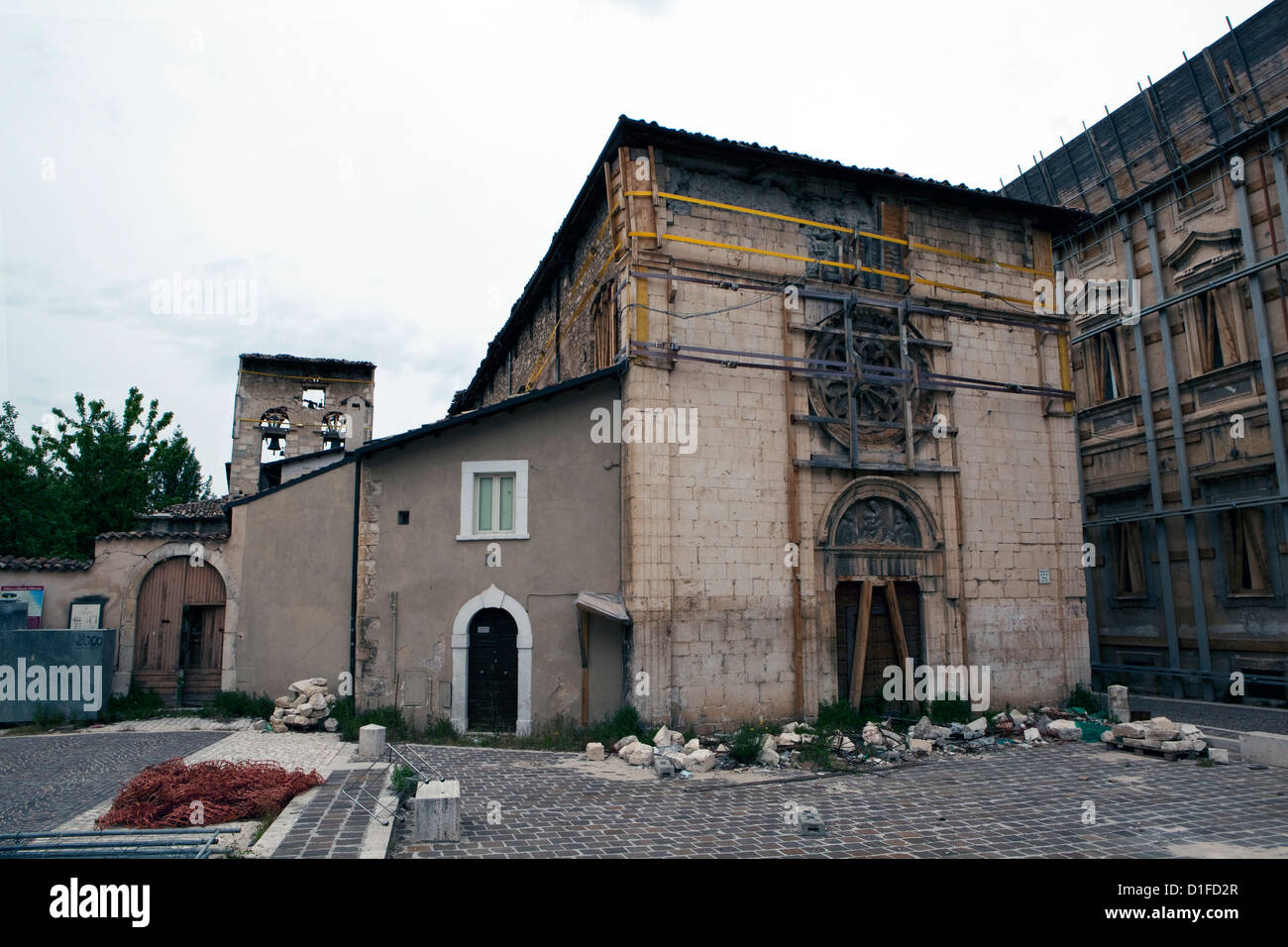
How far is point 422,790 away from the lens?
743 centimetres

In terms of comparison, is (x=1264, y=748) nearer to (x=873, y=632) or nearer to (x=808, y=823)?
(x=873, y=632)

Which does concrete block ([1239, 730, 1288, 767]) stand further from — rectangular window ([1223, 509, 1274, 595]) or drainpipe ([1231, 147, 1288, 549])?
drainpipe ([1231, 147, 1288, 549])

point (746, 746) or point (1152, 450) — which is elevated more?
point (1152, 450)

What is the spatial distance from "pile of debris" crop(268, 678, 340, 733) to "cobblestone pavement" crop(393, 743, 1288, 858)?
2608 mm

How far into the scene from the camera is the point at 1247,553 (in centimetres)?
1595

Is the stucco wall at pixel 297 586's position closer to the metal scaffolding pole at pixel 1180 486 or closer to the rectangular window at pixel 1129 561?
the metal scaffolding pole at pixel 1180 486

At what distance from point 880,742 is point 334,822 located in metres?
7.65

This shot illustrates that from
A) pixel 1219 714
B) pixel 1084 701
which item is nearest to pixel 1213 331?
pixel 1219 714

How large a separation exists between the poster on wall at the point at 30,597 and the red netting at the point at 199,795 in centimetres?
834

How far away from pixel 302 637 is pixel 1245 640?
18190 mm

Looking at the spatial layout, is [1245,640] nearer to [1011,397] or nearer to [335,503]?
[1011,397]

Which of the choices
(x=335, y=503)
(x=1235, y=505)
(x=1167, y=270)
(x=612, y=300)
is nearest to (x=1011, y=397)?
(x=1235, y=505)

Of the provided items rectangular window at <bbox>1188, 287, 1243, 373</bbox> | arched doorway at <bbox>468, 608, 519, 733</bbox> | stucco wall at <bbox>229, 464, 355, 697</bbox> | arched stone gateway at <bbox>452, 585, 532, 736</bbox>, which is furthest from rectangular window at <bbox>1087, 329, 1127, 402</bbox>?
stucco wall at <bbox>229, 464, 355, 697</bbox>

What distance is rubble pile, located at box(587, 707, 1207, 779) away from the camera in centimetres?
1059
